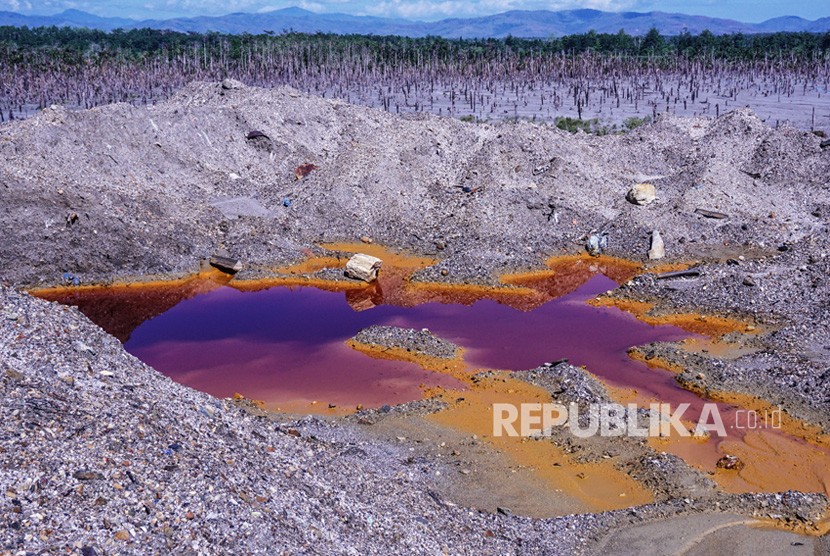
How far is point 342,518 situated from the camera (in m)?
8.55

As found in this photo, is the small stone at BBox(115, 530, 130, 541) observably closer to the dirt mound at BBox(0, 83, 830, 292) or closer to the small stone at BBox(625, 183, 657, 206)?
the dirt mound at BBox(0, 83, 830, 292)

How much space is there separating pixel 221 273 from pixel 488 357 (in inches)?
339

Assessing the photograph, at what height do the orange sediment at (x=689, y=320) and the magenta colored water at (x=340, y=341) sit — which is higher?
the orange sediment at (x=689, y=320)

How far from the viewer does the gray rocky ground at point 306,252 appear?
304 inches

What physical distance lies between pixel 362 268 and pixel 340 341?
3576 mm

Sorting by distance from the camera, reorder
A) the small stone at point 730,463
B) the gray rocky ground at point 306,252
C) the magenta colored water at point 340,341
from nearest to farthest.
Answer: the gray rocky ground at point 306,252
the small stone at point 730,463
the magenta colored water at point 340,341

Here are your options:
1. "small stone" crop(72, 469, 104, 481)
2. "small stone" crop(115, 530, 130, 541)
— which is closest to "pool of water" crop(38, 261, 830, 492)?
"small stone" crop(72, 469, 104, 481)

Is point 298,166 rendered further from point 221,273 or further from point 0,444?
point 0,444

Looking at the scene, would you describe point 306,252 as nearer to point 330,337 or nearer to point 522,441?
point 330,337

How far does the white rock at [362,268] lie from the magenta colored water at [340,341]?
2.34 ft

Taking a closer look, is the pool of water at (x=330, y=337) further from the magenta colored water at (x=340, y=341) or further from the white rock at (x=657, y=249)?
the white rock at (x=657, y=249)

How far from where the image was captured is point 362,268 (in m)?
19.6

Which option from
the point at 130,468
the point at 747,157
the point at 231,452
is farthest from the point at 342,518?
the point at 747,157

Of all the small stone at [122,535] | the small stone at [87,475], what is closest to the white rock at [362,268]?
the small stone at [87,475]
